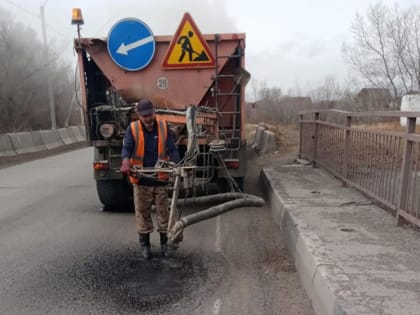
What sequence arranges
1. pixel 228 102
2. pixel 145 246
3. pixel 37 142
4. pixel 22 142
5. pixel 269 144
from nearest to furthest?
pixel 145 246, pixel 228 102, pixel 269 144, pixel 22 142, pixel 37 142

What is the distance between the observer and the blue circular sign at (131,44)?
19.9 ft

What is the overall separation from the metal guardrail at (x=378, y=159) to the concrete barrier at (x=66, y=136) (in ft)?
54.9

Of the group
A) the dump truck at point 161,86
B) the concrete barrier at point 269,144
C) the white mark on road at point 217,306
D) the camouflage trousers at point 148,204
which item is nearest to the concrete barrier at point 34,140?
the concrete barrier at point 269,144

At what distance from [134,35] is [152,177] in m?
2.83

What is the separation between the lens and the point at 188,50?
242 inches

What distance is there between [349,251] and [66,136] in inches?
809

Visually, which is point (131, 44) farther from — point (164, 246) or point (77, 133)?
point (77, 133)

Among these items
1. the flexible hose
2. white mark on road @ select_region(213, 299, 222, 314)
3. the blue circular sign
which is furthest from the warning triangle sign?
white mark on road @ select_region(213, 299, 222, 314)

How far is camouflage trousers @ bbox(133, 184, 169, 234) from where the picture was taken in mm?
4504

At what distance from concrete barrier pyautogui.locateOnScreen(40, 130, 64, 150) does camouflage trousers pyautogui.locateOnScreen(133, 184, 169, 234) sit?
15694 millimetres

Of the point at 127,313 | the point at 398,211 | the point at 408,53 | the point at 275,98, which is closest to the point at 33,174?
the point at 127,313

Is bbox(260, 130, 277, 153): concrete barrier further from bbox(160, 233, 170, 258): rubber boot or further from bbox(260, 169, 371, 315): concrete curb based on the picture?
bbox(160, 233, 170, 258): rubber boot

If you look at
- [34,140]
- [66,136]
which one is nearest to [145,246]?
[34,140]

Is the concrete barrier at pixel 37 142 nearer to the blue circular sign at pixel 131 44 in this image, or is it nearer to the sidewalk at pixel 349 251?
the blue circular sign at pixel 131 44
